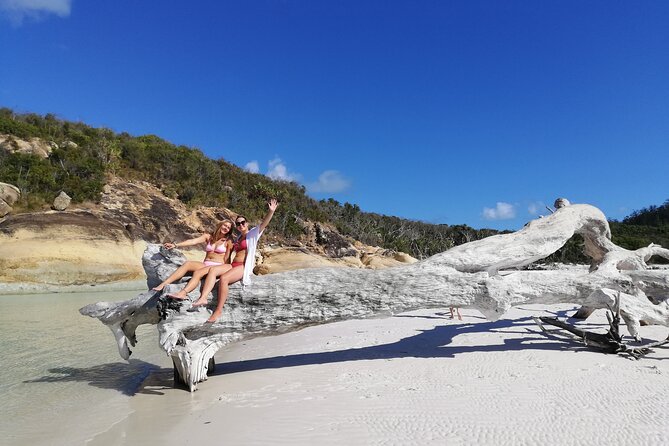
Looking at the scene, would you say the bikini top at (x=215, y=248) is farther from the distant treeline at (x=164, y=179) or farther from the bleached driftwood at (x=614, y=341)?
the distant treeline at (x=164, y=179)

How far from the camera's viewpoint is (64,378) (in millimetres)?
5434

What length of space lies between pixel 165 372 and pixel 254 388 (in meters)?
1.92

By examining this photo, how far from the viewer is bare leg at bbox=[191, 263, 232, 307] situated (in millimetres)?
4715

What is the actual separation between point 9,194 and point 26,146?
8000mm

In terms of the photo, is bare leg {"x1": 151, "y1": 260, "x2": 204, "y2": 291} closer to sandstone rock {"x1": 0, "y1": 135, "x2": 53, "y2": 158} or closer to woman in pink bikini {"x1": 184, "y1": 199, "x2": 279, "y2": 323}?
woman in pink bikini {"x1": 184, "y1": 199, "x2": 279, "y2": 323}

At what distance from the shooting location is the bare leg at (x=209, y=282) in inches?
186

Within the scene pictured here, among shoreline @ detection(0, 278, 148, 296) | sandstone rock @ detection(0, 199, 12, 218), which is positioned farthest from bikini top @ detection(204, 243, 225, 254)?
sandstone rock @ detection(0, 199, 12, 218)

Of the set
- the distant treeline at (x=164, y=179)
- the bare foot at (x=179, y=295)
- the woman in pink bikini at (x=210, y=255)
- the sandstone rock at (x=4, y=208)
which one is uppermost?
the distant treeline at (x=164, y=179)

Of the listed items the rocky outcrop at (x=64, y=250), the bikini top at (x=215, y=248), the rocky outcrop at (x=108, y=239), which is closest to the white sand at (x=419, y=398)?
the bikini top at (x=215, y=248)

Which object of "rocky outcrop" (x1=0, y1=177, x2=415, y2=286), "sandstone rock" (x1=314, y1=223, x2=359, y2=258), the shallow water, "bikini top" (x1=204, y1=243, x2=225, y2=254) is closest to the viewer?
the shallow water

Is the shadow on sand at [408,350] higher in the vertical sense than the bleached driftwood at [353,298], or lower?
lower

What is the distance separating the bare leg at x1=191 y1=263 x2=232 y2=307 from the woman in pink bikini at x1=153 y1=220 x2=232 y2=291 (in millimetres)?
75

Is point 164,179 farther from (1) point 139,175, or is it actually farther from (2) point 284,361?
(2) point 284,361

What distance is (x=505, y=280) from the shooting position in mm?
5387
